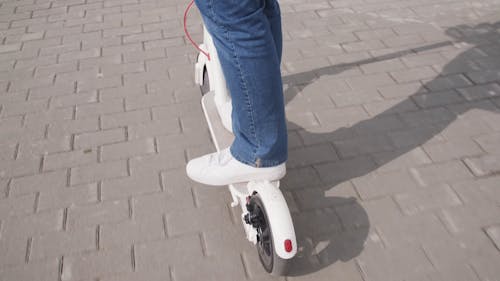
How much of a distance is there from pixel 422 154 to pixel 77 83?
2.32 meters

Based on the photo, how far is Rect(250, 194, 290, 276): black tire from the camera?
6.62ft

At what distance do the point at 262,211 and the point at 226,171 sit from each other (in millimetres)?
238

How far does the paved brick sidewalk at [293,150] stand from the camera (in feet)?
7.43

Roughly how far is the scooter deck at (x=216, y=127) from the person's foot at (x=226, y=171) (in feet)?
0.79

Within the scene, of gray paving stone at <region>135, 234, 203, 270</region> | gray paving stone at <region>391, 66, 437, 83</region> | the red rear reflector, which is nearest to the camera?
the red rear reflector

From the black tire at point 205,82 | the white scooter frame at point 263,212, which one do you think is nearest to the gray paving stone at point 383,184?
the white scooter frame at point 263,212

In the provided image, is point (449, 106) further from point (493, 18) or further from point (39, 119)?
point (39, 119)

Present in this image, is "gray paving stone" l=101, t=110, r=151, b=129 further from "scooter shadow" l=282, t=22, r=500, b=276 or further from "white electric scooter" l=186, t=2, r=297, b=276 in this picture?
"scooter shadow" l=282, t=22, r=500, b=276

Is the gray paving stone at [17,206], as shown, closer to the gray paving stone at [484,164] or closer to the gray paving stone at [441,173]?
the gray paving stone at [441,173]

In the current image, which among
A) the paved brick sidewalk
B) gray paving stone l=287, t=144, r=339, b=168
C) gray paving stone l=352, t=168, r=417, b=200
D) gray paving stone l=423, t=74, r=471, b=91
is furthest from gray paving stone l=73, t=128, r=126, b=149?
gray paving stone l=423, t=74, r=471, b=91

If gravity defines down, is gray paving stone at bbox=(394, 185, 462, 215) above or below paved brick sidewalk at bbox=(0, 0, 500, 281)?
above

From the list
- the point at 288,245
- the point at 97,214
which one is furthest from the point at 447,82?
the point at 97,214

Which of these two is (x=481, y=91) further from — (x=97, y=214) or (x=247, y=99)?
(x=97, y=214)

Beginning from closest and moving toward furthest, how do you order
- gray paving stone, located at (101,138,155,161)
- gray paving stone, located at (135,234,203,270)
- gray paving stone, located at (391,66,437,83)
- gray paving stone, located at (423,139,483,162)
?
gray paving stone, located at (135,234,203,270) < gray paving stone, located at (423,139,483,162) < gray paving stone, located at (101,138,155,161) < gray paving stone, located at (391,66,437,83)
